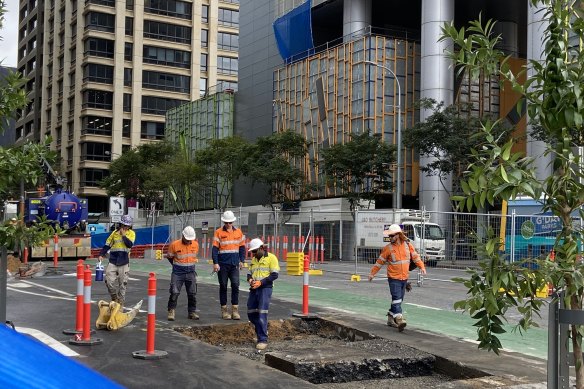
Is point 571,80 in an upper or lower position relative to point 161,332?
upper

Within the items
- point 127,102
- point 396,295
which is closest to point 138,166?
point 127,102

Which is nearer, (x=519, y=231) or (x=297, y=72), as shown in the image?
(x=519, y=231)

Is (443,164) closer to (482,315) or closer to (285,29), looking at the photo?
(285,29)

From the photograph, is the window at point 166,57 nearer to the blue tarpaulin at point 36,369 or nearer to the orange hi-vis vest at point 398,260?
the orange hi-vis vest at point 398,260

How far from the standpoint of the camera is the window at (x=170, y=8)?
82.1m

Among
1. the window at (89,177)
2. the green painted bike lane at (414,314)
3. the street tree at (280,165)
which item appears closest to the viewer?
the green painted bike lane at (414,314)

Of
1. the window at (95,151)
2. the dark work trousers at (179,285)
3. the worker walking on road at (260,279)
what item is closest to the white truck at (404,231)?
the dark work trousers at (179,285)

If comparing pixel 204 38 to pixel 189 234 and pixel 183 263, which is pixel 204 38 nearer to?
pixel 189 234

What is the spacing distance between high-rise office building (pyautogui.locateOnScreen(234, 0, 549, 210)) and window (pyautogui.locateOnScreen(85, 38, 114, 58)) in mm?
27708

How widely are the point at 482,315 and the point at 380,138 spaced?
3707cm

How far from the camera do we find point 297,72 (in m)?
51.5

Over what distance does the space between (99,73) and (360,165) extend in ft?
158

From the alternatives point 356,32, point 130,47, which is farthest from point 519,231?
point 130,47

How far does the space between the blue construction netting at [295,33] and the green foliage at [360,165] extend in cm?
1214
